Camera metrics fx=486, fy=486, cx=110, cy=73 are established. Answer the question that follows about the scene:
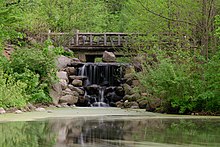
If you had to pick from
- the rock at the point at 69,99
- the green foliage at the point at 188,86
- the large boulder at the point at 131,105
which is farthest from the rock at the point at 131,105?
the green foliage at the point at 188,86

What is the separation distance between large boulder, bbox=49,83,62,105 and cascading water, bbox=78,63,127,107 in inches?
102

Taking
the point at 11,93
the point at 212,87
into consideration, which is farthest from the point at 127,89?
the point at 11,93

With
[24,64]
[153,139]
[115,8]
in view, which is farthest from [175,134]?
[115,8]

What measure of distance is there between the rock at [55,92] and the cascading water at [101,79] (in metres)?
2.49

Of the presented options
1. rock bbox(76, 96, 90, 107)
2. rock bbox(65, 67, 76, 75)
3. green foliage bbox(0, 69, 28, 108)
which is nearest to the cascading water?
rock bbox(76, 96, 90, 107)

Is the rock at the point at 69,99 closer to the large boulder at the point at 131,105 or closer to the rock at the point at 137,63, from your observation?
the large boulder at the point at 131,105

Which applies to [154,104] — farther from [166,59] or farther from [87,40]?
[87,40]

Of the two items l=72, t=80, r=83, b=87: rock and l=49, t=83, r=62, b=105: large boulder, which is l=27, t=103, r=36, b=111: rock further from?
l=72, t=80, r=83, b=87: rock

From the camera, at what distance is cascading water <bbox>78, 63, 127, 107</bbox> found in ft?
75.8

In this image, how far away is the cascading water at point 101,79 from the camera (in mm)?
23094

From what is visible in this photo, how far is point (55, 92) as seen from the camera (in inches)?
779

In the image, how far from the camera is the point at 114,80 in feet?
81.7

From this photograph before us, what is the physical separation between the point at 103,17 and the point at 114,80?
752 inches

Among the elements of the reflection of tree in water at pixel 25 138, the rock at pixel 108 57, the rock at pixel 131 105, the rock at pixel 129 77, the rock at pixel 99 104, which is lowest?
the rock at pixel 99 104
